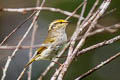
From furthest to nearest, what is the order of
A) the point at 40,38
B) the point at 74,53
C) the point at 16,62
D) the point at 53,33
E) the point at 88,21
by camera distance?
the point at 16,62 → the point at 40,38 → the point at 53,33 → the point at 88,21 → the point at 74,53

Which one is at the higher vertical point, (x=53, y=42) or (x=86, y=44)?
(x=86, y=44)

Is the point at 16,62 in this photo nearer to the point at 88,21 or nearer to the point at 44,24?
the point at 44,24

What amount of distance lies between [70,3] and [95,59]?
1.24 meters

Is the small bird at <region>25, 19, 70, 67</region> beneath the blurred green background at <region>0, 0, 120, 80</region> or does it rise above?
beneath

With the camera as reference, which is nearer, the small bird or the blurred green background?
the small bird

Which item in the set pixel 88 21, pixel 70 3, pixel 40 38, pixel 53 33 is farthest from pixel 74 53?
pixel 70 3

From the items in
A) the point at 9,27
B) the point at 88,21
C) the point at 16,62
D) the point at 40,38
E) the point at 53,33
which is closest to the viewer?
the point at 88,21

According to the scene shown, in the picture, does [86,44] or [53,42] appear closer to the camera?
[53,42]

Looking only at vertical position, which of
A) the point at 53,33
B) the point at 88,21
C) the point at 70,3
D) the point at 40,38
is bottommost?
the point at 88,21

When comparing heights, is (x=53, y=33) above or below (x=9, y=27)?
below

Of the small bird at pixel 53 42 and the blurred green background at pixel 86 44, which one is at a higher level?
the blurred green background at pixel 86 44

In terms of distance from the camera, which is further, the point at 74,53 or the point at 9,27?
the point at 9,27

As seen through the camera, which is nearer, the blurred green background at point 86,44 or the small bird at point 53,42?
the small bird at point 53,42

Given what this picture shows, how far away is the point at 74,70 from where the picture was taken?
6.61m
